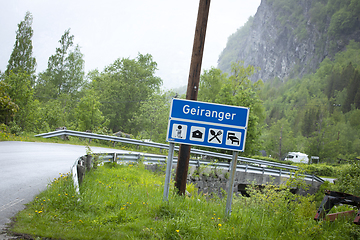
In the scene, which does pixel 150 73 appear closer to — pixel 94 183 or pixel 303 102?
pixel 94 183

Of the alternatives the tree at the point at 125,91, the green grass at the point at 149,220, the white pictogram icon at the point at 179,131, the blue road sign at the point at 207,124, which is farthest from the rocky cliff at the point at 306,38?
the green grass at the point at 149,220

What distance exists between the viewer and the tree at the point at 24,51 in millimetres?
45800

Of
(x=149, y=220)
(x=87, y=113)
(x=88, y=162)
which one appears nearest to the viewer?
(x=149, y=220)

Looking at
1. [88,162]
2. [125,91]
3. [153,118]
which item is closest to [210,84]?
[153,118]

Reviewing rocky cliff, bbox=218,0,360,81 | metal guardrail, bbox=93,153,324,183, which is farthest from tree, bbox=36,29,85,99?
rocky cliff, bbox=218,0,360,81

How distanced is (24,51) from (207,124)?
5299 cm

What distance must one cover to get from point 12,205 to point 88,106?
22.6 meters

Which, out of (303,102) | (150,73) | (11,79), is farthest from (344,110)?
(11,79)

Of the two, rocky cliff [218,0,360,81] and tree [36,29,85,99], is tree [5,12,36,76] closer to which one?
tree [36,29,85,99]

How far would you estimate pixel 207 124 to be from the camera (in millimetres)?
5434

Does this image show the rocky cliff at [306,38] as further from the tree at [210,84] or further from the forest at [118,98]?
the tree at [210,84]

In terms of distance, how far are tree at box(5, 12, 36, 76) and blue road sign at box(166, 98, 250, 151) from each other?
4978cm

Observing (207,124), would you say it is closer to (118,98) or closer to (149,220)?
(149,220)

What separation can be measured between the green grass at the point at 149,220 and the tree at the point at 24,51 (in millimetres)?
49244
